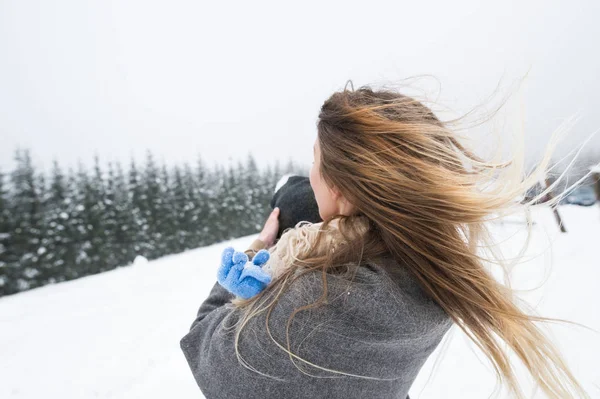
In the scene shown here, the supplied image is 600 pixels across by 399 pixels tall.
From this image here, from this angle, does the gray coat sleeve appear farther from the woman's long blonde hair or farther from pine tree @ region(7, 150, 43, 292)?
pine tree @ region(7, 150, 43, 292)

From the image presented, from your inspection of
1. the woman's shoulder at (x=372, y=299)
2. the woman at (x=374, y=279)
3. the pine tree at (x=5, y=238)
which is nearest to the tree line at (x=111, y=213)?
the pine tree at (x=5, y=238)

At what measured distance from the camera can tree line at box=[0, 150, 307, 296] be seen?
20.9 meters

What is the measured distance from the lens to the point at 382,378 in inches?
35.0

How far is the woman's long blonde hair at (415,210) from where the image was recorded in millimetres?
836

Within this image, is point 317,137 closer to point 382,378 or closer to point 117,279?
point 382,378

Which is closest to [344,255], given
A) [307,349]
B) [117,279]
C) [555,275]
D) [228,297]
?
[307,349]

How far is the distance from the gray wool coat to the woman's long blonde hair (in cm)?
3

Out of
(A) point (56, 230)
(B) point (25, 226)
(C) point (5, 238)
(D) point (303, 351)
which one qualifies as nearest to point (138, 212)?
(A) point (56, 230)

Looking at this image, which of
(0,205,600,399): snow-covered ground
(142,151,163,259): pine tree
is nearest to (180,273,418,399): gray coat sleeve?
(0,205,600,399): snow-covered ground

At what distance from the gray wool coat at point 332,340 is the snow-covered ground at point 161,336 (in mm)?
354

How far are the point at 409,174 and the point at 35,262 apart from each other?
2732cm

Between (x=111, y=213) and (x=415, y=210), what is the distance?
94.1 feet

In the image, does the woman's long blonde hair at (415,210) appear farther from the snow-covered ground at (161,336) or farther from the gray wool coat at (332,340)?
the snow-covered ground at (161,336)

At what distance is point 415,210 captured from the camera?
2.78 ft
